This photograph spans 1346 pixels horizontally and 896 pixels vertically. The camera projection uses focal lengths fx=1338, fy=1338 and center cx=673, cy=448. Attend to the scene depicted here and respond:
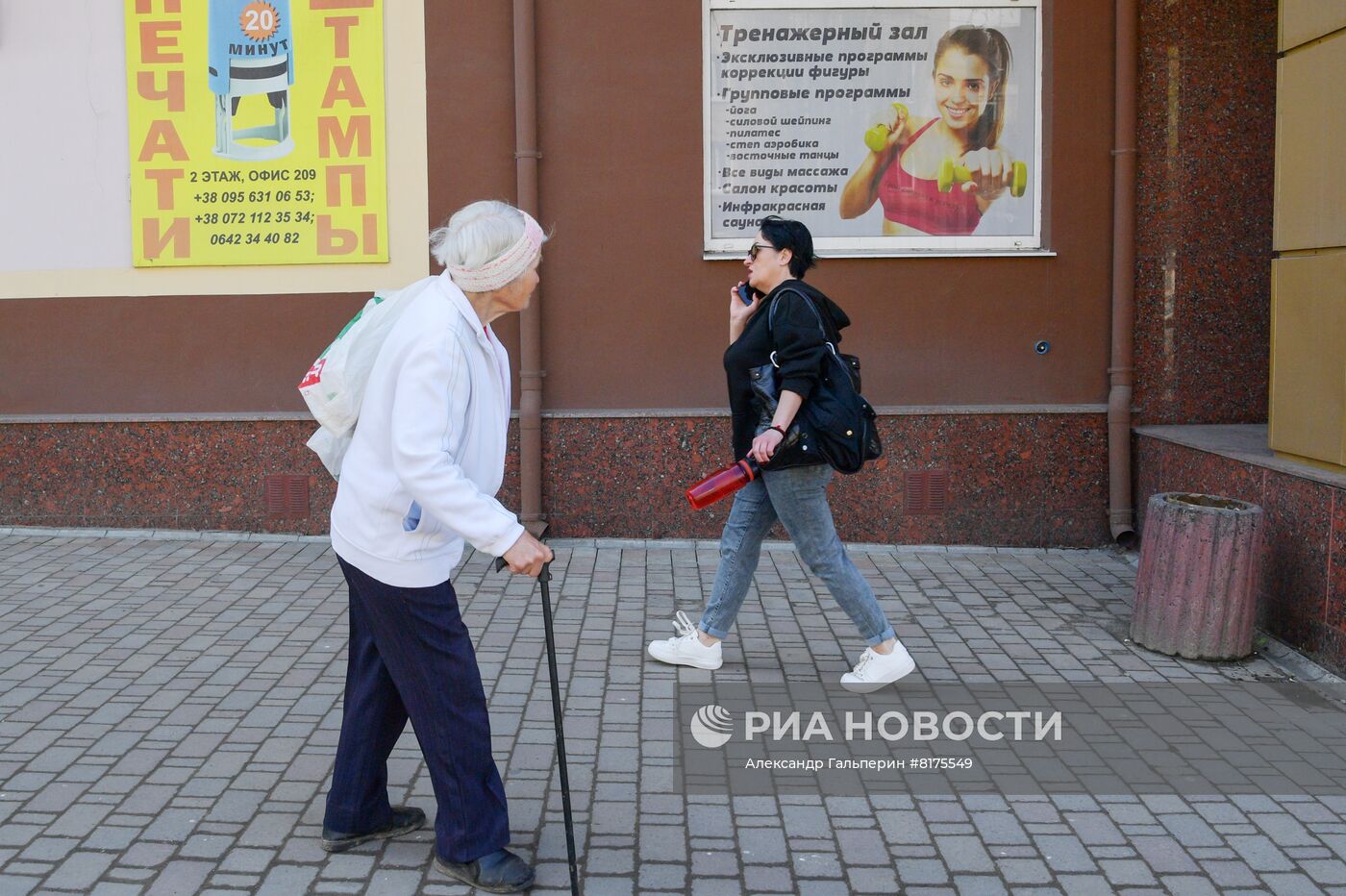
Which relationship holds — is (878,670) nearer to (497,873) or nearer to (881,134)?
(497,873)

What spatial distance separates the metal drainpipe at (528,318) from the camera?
7.46 m

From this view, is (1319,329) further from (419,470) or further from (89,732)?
(89,732)

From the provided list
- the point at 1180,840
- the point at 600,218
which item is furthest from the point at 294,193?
the point at 1180,840

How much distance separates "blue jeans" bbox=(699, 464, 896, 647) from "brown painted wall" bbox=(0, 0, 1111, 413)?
249 centimetres

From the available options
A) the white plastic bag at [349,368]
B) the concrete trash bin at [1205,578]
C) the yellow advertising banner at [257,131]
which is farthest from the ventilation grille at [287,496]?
the concrete trash bin at [1205,578]

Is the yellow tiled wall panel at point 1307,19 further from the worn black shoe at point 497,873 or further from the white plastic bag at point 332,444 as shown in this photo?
the worn black shoe at point 497,873

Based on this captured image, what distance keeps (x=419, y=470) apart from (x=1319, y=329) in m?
4.30

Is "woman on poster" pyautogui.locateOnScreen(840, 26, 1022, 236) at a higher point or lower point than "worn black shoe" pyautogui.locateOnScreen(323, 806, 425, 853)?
higher

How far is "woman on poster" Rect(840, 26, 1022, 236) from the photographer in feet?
24.9

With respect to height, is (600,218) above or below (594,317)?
above

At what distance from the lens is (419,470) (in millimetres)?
3193

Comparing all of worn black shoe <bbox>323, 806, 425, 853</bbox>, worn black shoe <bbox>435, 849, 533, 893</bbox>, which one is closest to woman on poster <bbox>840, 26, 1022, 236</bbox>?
worn black shoe <bbox>323, 806, 425, 853</bbox>

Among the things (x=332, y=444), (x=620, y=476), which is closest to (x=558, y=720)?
(x=332, y=444)

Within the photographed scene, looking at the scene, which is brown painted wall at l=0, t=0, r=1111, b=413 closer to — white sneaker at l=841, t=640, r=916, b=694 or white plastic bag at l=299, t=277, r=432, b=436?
white sneaker at l=841, t=640, r=916, b=694
